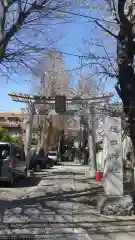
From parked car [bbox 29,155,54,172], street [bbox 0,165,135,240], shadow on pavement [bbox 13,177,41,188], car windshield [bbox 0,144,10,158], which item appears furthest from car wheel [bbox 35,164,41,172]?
street [bbox 0,165,135,240]

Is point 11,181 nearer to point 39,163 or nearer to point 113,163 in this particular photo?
point 113,163

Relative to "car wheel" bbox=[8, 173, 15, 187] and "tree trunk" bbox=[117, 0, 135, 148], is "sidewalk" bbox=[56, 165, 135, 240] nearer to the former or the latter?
"tree trunk" bbox=[117, 0, 135, 148]

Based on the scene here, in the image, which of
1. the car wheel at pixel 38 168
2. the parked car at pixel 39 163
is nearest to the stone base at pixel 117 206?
the car wheel at pixel 38 168

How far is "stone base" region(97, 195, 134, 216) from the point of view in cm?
1096

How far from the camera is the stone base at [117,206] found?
1096cm

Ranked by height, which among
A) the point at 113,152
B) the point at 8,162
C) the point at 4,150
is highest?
the point at 113,152

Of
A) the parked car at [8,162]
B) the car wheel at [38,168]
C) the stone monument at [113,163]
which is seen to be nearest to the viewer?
the stone monument at [113,163]

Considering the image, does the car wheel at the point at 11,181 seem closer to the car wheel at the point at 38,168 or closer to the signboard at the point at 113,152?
the signboard at the point at 113,152

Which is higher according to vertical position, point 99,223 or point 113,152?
point 113,152

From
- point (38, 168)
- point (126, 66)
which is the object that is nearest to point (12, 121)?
point (38, 168)

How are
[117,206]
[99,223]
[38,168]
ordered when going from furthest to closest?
[38,168] → [117,206] → [99,223]

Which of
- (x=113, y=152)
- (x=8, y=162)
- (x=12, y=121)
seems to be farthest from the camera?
(x=12, y=121)

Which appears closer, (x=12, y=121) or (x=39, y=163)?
(x=39, y=163)

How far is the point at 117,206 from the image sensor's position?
1105 centimetres
